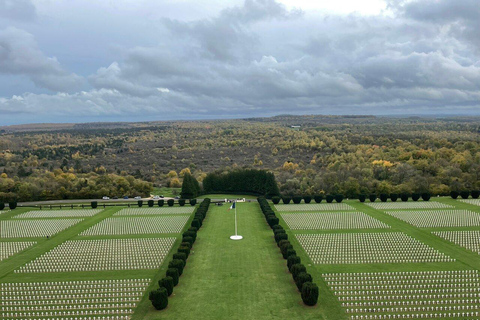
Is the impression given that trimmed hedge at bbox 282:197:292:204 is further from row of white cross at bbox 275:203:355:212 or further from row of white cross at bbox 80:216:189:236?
row of white cross at bbox 80:216:189:236

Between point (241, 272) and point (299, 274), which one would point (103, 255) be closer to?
point (241, 272)

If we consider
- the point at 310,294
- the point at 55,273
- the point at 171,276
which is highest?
the point at 310,294

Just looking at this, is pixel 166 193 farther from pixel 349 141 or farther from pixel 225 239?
pixel 349 141

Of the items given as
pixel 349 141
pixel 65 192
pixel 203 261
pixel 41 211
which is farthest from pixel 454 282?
pixel 349 141

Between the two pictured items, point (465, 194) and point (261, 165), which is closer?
point (465, 194)

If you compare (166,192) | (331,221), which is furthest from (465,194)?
(166,192)

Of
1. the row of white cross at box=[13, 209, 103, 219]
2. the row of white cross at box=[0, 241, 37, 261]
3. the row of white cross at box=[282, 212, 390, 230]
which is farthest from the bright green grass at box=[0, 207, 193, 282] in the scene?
the row of white cross at box=[282, 212, 390, 230]

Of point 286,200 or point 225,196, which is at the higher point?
point 286,200

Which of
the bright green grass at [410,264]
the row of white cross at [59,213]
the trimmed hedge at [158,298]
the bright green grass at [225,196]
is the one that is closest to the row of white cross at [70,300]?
the trimmed hedge at [158,298]
